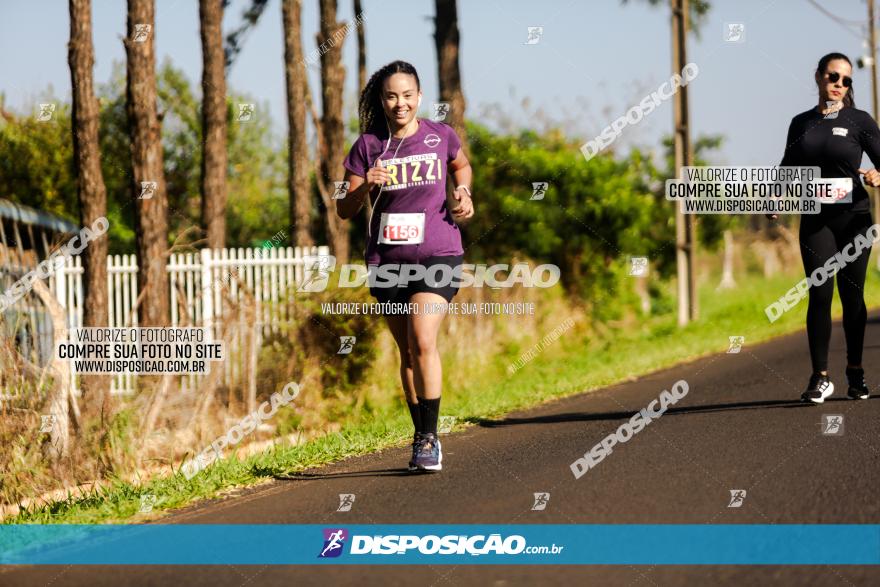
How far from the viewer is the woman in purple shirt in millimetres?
6289

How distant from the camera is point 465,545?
480 cm

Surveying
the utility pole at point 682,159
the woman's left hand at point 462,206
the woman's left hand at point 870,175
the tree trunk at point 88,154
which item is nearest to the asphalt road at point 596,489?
the woman's left hand at point 462,206

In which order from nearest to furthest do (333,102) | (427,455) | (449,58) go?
(427,455) → (449,58) → (333,102)

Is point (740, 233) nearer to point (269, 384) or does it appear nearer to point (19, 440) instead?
point (269, 384)

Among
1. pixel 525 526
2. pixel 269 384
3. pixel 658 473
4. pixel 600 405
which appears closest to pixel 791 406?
pixel 600 405

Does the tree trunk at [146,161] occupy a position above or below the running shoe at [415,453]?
above

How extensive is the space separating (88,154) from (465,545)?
30.0 ft

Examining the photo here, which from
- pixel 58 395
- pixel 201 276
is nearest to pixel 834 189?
pixel 58 395

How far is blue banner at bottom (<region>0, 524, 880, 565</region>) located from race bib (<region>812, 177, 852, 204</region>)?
3.96 m

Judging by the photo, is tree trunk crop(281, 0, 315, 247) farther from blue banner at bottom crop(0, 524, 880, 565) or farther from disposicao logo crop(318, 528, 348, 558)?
disposicao logo crop(318, 528, 348, 558)

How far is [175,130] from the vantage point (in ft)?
106

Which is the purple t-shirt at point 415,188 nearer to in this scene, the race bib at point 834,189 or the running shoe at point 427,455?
the running shoe at point 427,455

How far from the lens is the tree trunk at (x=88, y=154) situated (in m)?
12.2

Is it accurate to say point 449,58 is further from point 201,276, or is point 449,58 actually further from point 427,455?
point 427,455
